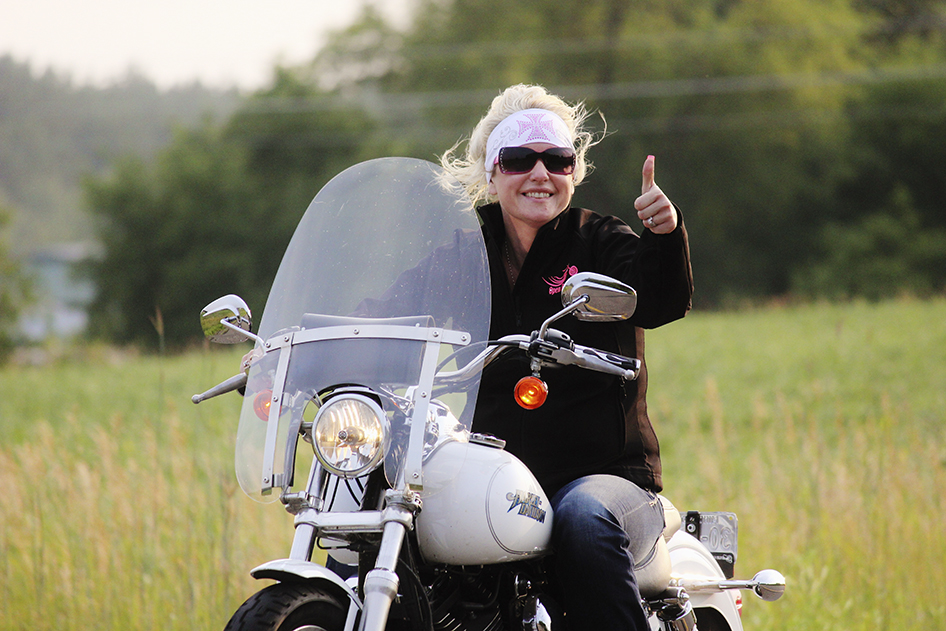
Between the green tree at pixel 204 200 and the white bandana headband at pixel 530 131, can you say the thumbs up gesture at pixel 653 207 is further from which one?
the green tree at pixel 204 200

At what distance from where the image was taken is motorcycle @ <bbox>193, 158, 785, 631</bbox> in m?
2.15

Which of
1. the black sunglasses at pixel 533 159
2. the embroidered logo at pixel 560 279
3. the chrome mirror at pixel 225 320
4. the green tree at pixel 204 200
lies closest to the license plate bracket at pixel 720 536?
the embroidered logo at pixel 560 279

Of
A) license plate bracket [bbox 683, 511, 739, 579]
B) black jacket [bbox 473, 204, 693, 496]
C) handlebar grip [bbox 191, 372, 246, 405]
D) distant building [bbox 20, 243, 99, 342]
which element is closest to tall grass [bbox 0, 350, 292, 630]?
handlebar grip [bbox 191, 372, 246, 405]

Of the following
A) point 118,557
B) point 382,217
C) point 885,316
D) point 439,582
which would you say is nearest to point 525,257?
point 382,217

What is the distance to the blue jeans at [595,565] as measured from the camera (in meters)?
2.48

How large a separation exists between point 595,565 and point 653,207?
3.20 ft

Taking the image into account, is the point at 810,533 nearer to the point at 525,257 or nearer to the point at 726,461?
the point at 726,461

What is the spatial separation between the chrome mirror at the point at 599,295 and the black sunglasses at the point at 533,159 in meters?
0.70

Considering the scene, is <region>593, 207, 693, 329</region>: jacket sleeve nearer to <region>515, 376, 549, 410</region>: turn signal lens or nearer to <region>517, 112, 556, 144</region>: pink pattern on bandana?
<region>517, 112, 556, 144</region>: pink pattern on bandana

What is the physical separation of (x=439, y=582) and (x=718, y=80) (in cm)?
4087

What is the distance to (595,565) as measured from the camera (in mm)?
2482

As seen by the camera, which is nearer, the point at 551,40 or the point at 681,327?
the point at 681,327

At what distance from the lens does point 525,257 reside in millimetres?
2980

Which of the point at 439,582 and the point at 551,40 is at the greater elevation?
the point at 551,40
